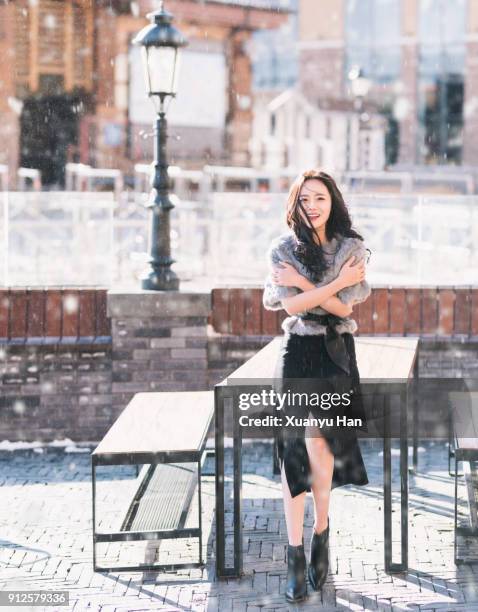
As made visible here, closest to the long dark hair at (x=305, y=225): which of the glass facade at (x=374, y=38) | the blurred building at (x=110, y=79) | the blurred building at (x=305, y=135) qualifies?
the blurred building at (x=305, y=135)

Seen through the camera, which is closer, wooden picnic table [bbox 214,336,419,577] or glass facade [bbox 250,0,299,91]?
wooden picnic table [bbox 214,336,419,577]

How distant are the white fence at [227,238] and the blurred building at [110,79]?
1029cm

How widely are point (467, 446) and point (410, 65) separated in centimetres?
3025

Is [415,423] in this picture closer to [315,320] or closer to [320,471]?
[320,471]

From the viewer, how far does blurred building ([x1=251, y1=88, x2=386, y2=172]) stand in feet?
76.7

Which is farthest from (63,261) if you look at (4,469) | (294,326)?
(294,326)

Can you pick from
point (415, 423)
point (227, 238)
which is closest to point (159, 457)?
point (415, 423)

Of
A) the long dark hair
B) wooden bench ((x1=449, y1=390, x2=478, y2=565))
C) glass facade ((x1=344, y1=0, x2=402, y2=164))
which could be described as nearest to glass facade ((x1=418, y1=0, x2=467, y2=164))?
glass facade ((x1=344, y1=0, x2=402, y2=164))

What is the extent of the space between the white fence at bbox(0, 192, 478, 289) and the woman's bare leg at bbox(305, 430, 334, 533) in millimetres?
6623

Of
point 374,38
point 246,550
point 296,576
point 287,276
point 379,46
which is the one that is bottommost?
point 246,550

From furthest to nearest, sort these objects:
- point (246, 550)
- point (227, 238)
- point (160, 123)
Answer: point (227, 238) → point (160, 123) → point (246, 550)

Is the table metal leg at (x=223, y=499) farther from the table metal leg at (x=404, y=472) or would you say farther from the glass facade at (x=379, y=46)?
the glass facade at (x=379, y=46)

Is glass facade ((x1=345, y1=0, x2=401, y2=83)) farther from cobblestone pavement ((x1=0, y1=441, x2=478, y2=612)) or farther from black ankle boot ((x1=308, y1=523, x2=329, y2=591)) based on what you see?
black ankle boot ((x1=308, y1=523, x2=329, y2=591))

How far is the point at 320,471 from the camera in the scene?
4.67 m
